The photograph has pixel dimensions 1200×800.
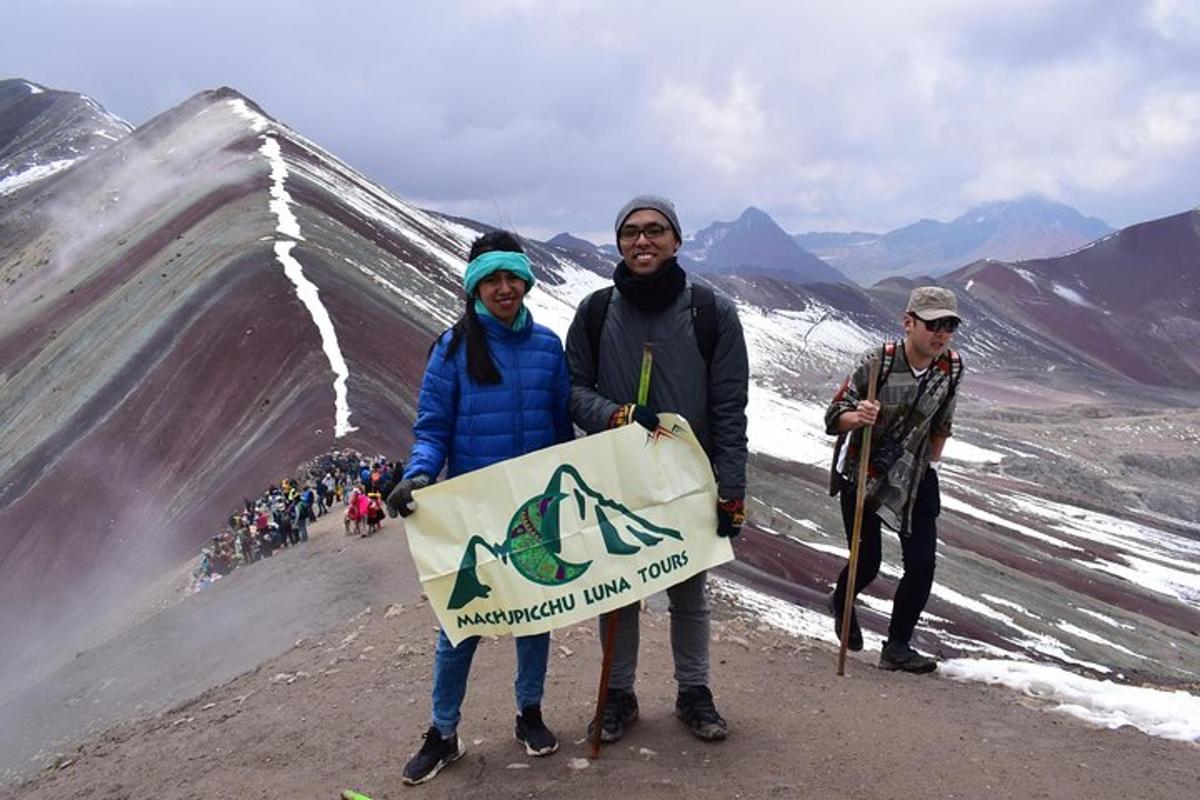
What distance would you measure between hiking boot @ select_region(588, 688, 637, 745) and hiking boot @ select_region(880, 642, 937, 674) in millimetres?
2659

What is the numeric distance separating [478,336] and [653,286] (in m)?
1.00

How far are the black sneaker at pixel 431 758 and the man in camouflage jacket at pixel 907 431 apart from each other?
3276 mm

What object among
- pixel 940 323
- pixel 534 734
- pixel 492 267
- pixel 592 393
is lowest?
pixel 534 734

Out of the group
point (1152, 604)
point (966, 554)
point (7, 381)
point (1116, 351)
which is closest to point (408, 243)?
point (7, 381)

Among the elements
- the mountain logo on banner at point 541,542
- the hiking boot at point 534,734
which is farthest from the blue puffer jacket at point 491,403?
the hiking boot at point 534,734

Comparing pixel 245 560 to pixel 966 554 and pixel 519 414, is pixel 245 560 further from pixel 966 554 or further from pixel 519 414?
pixel 966 554

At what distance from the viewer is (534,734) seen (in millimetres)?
5316

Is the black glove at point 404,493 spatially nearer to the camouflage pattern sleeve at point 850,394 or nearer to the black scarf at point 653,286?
the black scarf at point 653,286

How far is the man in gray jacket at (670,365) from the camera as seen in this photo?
4.96 m

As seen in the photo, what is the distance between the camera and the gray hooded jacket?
16.6 ft

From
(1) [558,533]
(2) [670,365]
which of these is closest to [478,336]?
(2) [670,365]

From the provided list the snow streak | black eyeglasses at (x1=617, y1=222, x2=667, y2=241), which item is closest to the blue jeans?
black eyeglasses at (x1=617, y1=222, x2=667, y2=241)

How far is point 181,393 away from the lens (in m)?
31.4

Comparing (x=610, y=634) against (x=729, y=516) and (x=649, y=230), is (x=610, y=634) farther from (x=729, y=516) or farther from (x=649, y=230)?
(x=649, y=230)
